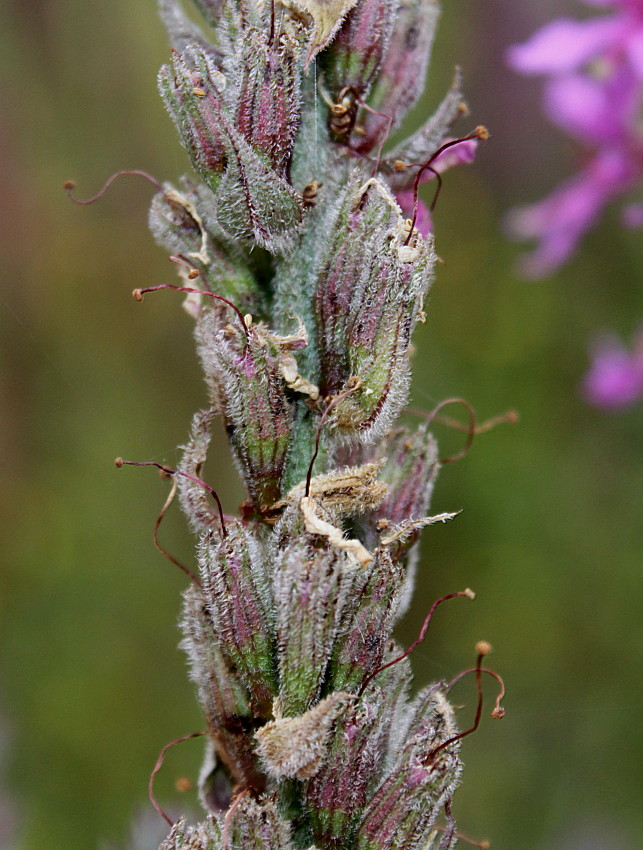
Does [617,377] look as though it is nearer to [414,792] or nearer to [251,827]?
[414,792]

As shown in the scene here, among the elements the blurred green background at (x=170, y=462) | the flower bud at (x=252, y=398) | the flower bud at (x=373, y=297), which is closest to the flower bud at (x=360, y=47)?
the flower bud at (x=373, y=297)

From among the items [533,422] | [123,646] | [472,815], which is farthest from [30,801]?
[533,422]

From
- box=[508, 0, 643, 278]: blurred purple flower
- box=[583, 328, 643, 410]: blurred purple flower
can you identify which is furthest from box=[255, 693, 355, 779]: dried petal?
box=[583, 328, 643, 410]: blurred purple flower

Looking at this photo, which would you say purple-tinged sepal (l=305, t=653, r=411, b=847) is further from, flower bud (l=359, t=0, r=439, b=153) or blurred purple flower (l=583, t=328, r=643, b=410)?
blurred purple flower (l=583, t=328, r=643, b=410)

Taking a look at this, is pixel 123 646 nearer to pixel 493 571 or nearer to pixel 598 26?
pixel 493 571

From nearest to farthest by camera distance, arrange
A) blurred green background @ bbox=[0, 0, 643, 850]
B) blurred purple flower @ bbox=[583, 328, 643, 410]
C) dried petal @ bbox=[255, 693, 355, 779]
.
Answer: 1. dried petal @ bbox=[255, 693, 355, 779]
2. blurred purple flower @ bbox=[583, 328, 643, 410]
3. blurred green background @ bbox=[0, 0, 643, 850]

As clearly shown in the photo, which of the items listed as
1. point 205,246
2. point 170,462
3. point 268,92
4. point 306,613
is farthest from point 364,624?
point 170,462
